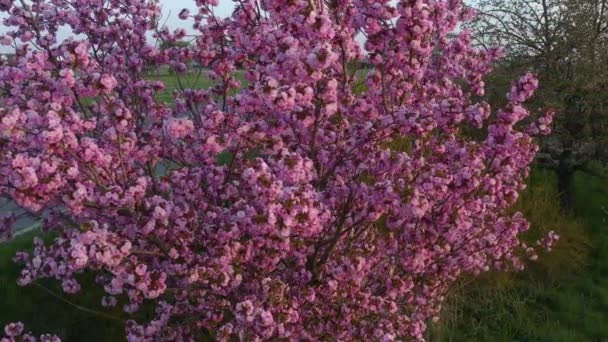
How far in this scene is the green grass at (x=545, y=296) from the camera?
5.94 metres

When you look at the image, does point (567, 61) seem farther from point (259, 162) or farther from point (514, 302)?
point (259, 162)

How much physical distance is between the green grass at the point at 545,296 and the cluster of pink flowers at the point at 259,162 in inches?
53.1

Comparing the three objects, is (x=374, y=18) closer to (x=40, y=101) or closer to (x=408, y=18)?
(x=408, y=18)

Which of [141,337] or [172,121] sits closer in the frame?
[172,121]

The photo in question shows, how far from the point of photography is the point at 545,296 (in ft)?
22.5

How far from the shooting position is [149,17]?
16.4 feet

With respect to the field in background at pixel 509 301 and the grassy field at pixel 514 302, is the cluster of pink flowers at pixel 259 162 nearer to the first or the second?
the field in background at pixel 509 301

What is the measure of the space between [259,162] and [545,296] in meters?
4.84

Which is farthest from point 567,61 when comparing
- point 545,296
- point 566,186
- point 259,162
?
point 259,162

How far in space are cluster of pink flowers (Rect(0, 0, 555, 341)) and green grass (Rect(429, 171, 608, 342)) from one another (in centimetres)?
135

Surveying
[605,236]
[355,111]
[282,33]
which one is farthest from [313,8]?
[605,236]

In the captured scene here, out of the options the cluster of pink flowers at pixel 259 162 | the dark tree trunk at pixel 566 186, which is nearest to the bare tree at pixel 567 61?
the dark tree trunk at pixel 566 186

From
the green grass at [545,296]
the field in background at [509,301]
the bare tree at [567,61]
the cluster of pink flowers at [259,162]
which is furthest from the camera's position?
the bare tree at [567,61]

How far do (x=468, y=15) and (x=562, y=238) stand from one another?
3744 millimetres
